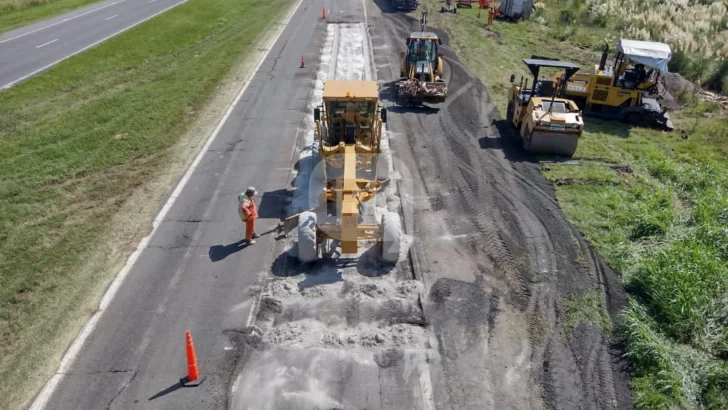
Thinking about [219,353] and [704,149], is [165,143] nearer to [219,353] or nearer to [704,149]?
[219,353]

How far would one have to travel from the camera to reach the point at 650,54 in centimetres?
1978

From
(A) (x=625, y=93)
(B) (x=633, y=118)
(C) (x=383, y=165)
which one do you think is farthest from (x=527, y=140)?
(B) (x=633, y=118)

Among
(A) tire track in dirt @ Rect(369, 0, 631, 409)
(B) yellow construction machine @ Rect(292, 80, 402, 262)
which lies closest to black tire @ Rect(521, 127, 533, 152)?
(A) tire track in dirt @ Rect(369, 0, 631, 409)

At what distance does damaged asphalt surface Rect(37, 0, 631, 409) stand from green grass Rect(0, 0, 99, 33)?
91.8ft

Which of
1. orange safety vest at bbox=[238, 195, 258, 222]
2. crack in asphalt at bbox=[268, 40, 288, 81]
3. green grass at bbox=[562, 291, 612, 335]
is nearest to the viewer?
green grass at bbox=[562, 291, 612, 335]

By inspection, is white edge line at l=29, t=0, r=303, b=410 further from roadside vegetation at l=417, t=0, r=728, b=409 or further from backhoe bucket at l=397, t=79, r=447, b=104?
roadside vegetation at l=417, t=0, r=728, b=409

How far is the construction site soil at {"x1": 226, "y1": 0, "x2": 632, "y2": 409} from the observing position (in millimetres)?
9281

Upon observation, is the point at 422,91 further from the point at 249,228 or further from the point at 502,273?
the point at 249,228

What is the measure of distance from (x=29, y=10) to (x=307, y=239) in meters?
38.7

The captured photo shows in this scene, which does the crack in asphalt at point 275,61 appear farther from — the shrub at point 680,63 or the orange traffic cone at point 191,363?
the shrub at point 680,63

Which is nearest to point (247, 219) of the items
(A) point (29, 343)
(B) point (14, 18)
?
(A) point (29, 343)

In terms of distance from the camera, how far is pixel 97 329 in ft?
34.2

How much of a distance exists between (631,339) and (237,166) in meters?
12.1

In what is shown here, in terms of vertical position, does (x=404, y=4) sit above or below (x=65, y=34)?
above
